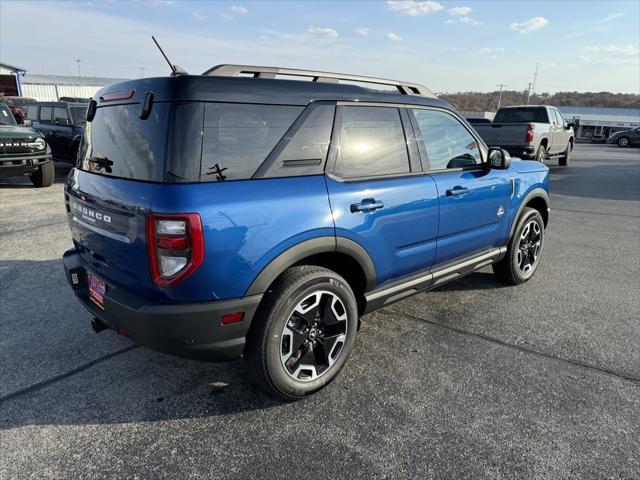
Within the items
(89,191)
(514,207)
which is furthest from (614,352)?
(89,191)

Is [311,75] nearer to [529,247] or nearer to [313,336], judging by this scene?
[313,336]

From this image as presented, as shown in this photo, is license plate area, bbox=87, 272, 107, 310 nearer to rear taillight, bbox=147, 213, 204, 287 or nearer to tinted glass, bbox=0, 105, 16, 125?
rear taillight, bbox=147, 213, 204, 287

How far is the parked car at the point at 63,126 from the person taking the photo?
37.4ft

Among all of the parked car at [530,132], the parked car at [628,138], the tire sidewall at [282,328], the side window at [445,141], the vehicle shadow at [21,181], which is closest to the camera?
the tire sidewall at [282,328]

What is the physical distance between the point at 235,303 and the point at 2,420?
1509mm

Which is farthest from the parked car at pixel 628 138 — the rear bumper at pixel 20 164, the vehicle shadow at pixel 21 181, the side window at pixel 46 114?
the rear bumper at pixel 20 164

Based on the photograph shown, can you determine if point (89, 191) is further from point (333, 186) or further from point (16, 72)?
point (16, 72)

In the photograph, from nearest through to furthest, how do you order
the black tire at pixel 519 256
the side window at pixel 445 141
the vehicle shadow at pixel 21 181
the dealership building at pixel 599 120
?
1. the side window at pixel 445 141
2. the black tire at pixel 519 256
3. the vehicle shadow at pixel 21 181
4. the dealership building at pixel 599 120

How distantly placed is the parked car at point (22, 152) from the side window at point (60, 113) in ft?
5.73

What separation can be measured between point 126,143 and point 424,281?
2.27 m

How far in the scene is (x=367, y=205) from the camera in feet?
9.38

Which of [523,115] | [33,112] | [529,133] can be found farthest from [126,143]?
[523,115]

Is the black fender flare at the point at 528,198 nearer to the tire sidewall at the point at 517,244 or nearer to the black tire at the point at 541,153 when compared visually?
the tire sidewall at the point at 517,244

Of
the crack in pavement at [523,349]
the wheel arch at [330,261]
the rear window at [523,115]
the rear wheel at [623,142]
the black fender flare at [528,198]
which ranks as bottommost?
the crack in pavement at [523,349]
